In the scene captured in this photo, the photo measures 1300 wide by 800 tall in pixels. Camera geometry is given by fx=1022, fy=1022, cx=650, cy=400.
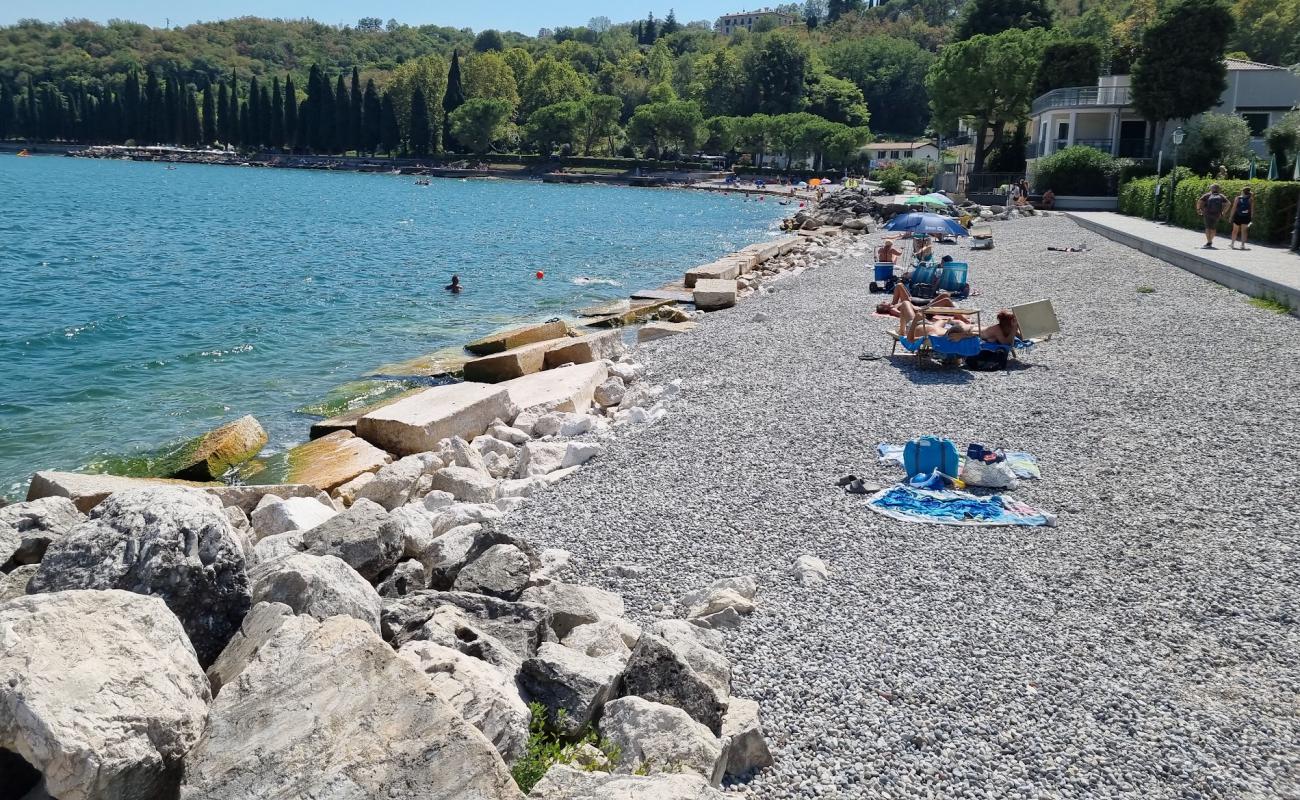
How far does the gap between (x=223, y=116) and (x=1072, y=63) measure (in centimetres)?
12840

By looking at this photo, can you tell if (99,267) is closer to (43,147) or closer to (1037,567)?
(1037,567)

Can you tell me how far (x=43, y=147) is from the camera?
15825cm

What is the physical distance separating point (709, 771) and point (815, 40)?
674ft

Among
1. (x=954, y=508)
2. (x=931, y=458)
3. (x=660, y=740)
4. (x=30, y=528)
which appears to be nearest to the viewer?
(x=660, y=740)

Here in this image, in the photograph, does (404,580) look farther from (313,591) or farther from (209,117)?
(209,117)

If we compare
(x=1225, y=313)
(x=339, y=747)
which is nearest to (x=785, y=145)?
(x=1225, y=313)

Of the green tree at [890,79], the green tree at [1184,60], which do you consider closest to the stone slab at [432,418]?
the green tree at [1184,60]

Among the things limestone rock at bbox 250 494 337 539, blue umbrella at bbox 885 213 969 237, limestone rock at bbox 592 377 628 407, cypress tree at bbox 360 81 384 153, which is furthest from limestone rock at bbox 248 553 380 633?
Answer: cypress tree at bbox 360 81 384 153

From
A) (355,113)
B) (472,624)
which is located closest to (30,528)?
(472,624)

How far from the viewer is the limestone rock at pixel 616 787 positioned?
3.83 m

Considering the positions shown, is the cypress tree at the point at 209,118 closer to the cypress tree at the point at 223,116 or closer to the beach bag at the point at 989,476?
the cypress tree at the point at 223,116

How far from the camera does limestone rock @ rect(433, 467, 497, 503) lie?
979 cm

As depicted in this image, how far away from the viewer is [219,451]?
11758mm

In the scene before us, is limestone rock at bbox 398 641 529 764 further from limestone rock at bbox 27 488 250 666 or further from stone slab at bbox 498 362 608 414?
stone slab at bbox 498 362 608 414
